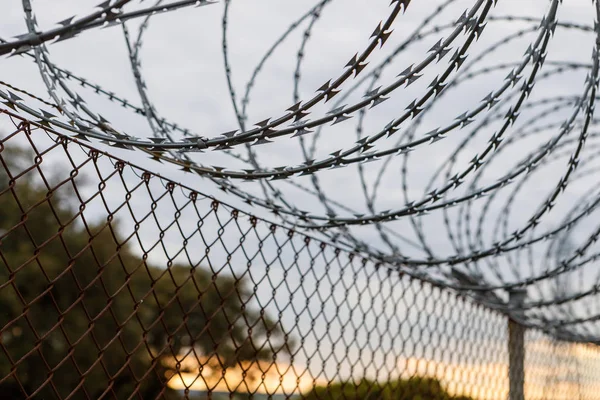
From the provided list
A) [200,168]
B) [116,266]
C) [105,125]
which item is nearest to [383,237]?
[200,168]

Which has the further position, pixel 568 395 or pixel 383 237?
pixel 568 395

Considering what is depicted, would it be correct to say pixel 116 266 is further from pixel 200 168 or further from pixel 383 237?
pixel 200 168

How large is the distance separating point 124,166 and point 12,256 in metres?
20.6

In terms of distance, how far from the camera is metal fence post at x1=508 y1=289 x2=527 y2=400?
18.6 feet

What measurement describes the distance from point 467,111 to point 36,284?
21492 millimetres

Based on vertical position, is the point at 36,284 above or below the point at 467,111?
above

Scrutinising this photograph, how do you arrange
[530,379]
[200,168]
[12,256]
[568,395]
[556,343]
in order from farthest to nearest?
[12,256] → [568,395] → [556,343] → [530,379] → [200,168]

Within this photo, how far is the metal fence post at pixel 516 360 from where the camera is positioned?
223 inches

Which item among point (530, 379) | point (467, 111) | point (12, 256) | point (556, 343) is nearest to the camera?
point (467, 111)

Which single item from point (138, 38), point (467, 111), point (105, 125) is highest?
point (138, 38)

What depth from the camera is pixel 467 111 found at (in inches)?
116

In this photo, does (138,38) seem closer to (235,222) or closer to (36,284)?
(235,222)

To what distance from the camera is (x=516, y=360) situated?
5680 millimetres

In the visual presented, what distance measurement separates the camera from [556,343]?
683 cm
